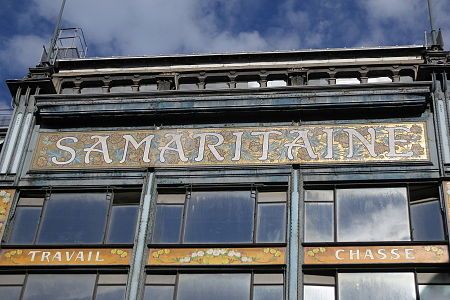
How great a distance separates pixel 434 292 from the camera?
77.2 feet

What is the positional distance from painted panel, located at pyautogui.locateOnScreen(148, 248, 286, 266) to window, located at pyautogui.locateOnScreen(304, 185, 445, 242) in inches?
54.5

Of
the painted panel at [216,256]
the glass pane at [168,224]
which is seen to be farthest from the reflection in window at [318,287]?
the glass pane at [168,224]

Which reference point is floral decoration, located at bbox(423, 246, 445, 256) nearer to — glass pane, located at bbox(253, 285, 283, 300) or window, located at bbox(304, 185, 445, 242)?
window, located at bbox(304, 185, 445, 242)

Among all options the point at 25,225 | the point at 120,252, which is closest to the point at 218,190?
the point at 120,252

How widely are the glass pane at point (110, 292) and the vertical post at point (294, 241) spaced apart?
5201 millimetres

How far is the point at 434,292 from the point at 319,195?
16.2 feet

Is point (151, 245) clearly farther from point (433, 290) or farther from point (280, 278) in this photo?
point (433, 290)

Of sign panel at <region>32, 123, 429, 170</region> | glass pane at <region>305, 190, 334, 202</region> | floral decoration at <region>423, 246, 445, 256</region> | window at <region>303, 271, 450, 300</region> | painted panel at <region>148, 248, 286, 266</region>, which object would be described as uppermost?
sign panel at <region>32, 123, 429, 170</region>

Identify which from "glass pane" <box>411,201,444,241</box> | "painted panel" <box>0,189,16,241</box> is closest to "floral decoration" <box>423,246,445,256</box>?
"glass pane" <box>411,201,444,241</box>

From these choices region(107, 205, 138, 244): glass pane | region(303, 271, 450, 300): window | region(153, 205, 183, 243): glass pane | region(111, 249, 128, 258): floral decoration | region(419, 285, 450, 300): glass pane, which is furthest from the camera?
region(107, 205, 138, 244): glass pane

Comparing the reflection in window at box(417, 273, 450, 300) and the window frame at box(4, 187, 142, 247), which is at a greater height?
the window frame at box(4, 187, 142, 247)

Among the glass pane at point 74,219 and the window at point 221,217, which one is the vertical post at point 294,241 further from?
the glass pane at point 74,219

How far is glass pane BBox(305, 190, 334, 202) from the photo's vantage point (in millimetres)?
26156

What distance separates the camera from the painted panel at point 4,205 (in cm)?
2647
